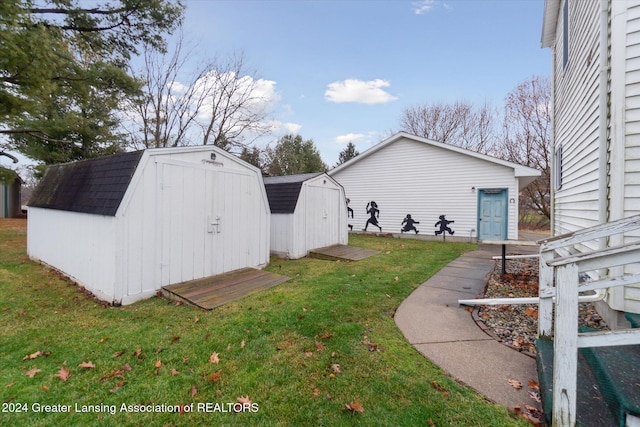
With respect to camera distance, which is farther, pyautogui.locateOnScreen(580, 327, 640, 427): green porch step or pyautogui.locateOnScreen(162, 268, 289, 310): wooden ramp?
pyautogui.locateOnScreen(162, 268, 289, 310): wooden ramp

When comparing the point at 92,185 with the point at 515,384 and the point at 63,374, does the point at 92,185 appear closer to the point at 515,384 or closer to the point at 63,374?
the point at 63,374

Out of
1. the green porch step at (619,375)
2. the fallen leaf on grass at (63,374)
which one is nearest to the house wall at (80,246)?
the fallen leaf on grass at (63,374)

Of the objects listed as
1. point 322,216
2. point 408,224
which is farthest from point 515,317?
point 408,224

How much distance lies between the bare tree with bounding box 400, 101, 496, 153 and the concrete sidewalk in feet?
70.1

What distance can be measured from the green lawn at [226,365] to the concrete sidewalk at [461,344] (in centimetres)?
18

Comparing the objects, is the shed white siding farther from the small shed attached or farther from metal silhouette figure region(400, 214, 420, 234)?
the small shed attached

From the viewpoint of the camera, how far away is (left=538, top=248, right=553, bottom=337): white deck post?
2625 millimetres

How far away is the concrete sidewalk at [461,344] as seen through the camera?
2369 mm

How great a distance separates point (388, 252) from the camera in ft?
30.9

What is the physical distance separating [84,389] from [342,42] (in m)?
15.0

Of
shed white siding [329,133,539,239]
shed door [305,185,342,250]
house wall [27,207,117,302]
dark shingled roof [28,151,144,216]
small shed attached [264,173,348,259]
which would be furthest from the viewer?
shed white siding [329,133,539,239]

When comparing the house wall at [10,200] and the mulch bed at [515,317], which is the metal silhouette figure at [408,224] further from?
the house wall at [10,200]

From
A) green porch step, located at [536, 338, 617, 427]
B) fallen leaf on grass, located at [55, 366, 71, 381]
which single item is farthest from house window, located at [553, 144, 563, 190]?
fallen leaf on grass, located at [55, 366, 71, 381]

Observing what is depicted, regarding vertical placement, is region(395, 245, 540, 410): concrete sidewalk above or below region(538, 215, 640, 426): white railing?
below
